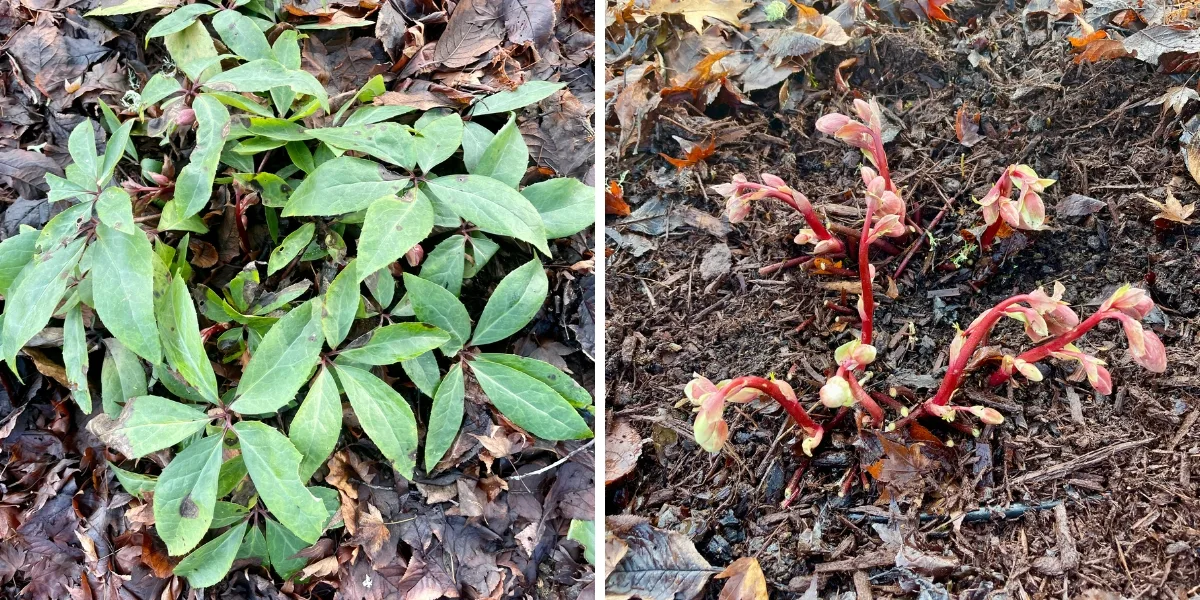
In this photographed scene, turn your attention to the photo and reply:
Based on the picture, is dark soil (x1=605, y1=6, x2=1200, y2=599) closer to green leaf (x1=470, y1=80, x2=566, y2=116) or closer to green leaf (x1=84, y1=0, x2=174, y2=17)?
green leaf (x1=470, y1=80, x2=566, y2=116)

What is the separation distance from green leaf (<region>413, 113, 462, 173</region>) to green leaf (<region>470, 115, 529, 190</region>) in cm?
5

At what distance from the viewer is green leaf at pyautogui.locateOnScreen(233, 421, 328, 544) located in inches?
34.7

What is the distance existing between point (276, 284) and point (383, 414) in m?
0.28

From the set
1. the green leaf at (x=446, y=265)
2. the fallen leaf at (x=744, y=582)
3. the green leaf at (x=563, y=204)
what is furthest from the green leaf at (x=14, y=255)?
the fallen leaf at (x=744, y=582)

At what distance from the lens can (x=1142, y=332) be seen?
815 mm

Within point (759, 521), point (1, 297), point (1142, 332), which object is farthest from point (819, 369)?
point (1, 297)

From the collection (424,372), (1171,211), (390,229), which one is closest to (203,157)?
(390,229)

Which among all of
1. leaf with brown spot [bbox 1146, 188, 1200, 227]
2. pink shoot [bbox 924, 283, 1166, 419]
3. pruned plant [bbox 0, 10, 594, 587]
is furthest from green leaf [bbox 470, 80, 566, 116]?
leaf with brown spot [bbox 1146, 188, 1200, 227]

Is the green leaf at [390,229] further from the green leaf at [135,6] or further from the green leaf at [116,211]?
the green leaf at [135,6]

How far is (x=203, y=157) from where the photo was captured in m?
0.94

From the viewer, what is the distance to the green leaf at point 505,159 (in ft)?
3.30

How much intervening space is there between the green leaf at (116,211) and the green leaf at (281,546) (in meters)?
0.43

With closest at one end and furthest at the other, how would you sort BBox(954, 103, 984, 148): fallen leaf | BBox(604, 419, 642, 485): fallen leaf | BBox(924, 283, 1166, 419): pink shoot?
1. BBox(924, 283, 1166, 419): pink shoot
2. BBox(604, 419, 642, 485): fallen leaf
3. BBox(954, 103, 984, 148): fallen leaf

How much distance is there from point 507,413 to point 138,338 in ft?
1.48
